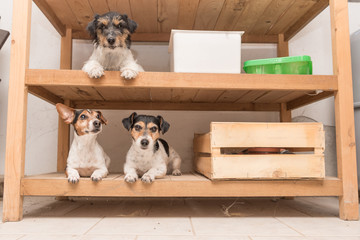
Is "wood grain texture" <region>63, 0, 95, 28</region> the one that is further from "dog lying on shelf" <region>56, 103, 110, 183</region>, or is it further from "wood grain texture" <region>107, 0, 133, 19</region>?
"dog lying on shelf" <region>56, 103, 110, 183</region>

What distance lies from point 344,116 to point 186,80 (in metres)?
0.98

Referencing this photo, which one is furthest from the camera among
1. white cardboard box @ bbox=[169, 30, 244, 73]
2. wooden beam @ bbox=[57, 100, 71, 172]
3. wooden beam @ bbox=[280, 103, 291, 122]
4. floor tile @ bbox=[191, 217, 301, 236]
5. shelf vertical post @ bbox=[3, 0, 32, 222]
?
wooden beam @ bbox=[280, 103, 291, 122]

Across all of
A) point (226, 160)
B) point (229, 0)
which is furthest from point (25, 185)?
point (229, 0)

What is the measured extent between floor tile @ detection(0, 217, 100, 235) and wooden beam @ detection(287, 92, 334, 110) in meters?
1.63

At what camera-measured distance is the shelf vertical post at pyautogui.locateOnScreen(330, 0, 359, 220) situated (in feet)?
5.60

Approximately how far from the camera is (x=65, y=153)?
8.02 ft

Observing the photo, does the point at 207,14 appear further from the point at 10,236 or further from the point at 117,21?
the point at 10,236

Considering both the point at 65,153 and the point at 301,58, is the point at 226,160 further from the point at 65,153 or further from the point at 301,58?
the point at 65,153

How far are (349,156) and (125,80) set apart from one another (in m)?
1.41

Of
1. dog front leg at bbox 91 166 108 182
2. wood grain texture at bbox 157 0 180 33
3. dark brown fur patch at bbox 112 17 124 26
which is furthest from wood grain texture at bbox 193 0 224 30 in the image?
dog front leg at bbox 91 166 108 182

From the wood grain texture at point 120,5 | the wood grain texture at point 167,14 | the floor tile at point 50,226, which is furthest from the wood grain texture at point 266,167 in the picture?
the wood grain texture at point 120,5

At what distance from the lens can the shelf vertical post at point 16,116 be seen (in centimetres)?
163

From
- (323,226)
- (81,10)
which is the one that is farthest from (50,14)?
(323,226)

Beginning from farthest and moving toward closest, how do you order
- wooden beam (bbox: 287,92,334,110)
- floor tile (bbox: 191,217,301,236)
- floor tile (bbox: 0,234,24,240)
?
wooden beam (bbox: 287,92,334,110), floor tile (bbox: 191,217,301,236), floor tile (bbox: 0,234,24,240)
